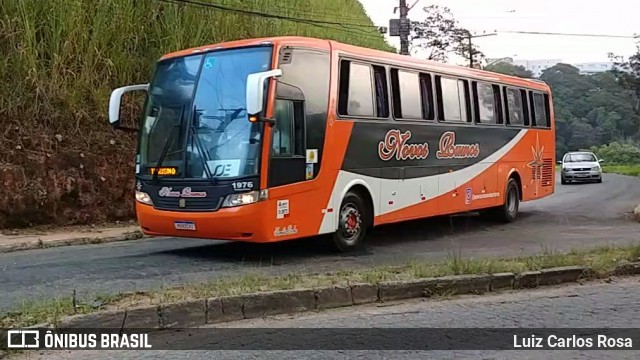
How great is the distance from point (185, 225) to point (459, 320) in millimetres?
4422

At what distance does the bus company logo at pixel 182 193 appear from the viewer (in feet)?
30.9

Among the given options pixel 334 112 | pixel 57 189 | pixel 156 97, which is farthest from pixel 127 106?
pixel 334 112

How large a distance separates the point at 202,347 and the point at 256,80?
4118mm

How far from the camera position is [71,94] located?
51.3 feet

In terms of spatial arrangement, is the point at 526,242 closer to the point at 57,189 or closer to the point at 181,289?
the point at 181,289

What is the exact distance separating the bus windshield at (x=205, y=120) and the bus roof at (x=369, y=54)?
0.49ft

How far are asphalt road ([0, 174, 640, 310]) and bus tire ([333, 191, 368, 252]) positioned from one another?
0.68 ft

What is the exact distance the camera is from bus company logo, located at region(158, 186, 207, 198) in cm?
942

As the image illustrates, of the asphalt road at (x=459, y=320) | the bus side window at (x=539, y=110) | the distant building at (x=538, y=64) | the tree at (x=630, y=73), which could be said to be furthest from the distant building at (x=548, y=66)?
the asphalt road at (x=459, y=320)

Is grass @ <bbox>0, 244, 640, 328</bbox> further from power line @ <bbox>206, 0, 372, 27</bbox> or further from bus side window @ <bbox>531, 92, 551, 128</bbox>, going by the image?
power line @ <bbox>206, 0, 372, 27</bbox>

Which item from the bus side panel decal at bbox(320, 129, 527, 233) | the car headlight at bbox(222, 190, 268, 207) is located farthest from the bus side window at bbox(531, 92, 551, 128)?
the car headlight at bbox(222, 190, 268, 207)

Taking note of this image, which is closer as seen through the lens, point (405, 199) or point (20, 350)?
point (20, 350)

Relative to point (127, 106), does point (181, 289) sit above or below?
below

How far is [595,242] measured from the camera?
11758mm
